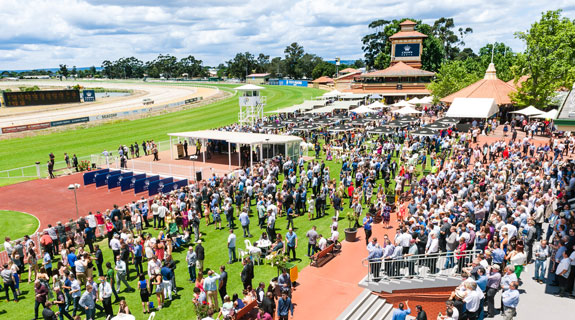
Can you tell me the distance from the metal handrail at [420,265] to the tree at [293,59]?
15777cm

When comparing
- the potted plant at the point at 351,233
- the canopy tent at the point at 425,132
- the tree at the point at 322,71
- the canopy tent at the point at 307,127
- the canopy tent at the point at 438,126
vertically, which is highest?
the tree at the point at 322,71

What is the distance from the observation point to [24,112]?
7594 centimetres

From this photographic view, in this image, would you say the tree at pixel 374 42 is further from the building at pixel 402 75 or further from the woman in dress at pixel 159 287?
the woman in dress at pixel 159 287

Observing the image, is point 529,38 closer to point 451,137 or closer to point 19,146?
point 451,137

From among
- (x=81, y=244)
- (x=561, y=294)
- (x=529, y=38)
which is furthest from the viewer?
(x=529, y=38)

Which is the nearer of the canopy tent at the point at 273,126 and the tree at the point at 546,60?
the tree at the point at 546,60

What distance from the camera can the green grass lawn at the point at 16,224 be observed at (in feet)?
65.6

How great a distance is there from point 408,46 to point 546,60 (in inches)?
1736

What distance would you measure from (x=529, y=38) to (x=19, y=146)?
169 ft

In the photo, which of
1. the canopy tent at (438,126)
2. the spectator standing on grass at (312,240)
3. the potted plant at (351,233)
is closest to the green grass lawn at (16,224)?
the spectator standing on grass at (312,240)

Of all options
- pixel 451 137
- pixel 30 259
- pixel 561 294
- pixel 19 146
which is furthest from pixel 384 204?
pixel 19 146

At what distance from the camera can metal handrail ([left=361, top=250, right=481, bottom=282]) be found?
40.7ft

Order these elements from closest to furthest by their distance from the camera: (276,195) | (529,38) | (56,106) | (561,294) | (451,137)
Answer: (561,294), (276,195), (451,137), (529,38), (56,106)

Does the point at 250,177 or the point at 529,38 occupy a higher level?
the point at 529,38
